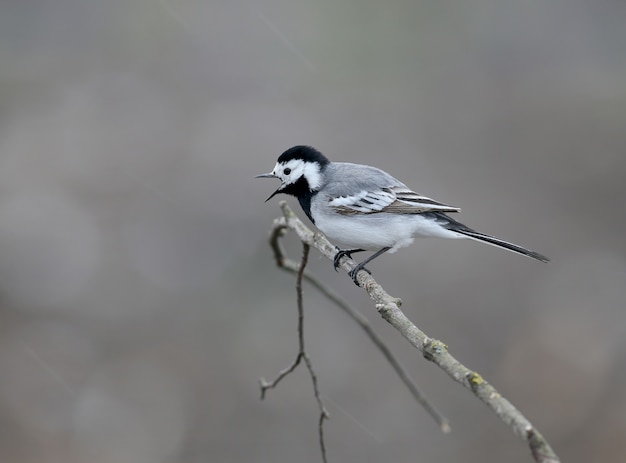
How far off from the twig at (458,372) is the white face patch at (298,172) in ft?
3.33

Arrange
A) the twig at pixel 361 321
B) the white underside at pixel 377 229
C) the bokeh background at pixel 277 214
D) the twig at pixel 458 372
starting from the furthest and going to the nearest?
the bokeh background at pixel 277 214
the white underside at pixel 377 229
the twig at pixel 361 321
the twig at pixel 458 372

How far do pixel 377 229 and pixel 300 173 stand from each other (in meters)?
0.70

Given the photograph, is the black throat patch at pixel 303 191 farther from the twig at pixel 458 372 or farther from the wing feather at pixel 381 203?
the twig at pixel 458 372

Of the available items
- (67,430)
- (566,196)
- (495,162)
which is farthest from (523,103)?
(67,430)

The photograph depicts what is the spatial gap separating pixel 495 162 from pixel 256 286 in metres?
5.01

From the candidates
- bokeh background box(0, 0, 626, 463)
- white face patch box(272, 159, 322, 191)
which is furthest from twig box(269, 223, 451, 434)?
bokeh background box(0, 0, 626, 463)

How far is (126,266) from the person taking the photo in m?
9.62

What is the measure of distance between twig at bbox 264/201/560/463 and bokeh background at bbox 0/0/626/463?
4739 millimetres

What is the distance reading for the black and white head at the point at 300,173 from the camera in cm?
488

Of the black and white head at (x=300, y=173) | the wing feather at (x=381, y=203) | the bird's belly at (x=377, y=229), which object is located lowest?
the bird's belly at (x=377, y=229)

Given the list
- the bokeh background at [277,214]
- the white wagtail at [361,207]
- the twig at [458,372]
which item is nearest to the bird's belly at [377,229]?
the white wagtail at [361,207]

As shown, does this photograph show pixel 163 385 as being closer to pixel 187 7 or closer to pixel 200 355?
pixel 200 355

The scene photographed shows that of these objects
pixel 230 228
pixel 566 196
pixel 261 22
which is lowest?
pixel 230 228

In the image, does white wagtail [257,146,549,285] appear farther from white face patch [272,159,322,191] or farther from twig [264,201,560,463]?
twig [264,201,560,463]
